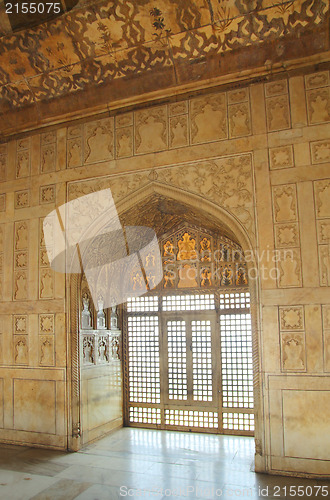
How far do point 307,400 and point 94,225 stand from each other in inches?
141

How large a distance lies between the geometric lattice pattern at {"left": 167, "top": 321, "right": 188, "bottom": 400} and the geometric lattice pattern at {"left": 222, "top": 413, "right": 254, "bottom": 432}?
0.75 metres

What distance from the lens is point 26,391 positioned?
20.3 ft

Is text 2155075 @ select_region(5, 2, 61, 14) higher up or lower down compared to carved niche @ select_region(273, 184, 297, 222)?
higher up

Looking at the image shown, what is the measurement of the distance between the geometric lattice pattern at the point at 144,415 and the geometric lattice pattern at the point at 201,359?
0.75m

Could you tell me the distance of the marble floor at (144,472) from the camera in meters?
4.37

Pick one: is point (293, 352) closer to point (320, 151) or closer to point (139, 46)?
point (320, 151)

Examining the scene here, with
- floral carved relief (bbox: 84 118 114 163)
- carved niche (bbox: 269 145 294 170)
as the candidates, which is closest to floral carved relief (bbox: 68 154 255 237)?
carved niche (bbox: 269 145 294 170)

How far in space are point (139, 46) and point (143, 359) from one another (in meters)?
4.90

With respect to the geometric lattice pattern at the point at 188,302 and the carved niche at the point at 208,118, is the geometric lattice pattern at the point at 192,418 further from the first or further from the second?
the carved niche at the point at 208,118

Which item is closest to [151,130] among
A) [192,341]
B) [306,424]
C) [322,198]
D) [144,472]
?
[322,198]

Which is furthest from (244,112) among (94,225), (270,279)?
(94,225)

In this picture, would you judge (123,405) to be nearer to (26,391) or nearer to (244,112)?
(26,391)

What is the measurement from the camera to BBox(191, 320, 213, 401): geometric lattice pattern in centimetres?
679

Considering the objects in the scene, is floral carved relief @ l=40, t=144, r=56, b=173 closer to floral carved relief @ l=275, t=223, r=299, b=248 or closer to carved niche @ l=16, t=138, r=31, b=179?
carved niche @ l=16, t=138, r=31, b=179
